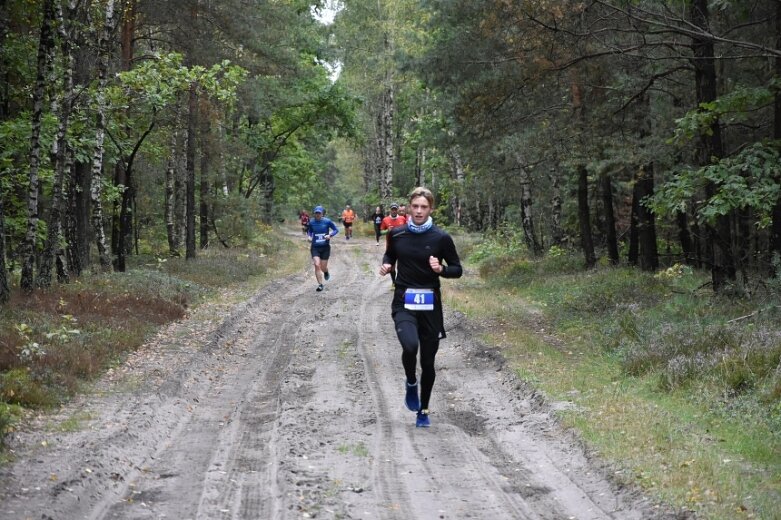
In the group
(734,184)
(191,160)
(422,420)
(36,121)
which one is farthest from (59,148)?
(734,184)

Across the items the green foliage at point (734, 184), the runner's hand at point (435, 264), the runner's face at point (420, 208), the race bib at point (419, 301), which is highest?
the green foliage at point (734, 184)

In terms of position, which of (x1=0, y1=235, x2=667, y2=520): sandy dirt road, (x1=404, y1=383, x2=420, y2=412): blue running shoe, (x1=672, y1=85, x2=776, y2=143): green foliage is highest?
(x1=672, y1=85, x2=776, y2=143): green foliage

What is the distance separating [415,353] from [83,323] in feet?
23.0

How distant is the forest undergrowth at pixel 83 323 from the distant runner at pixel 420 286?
3948mm

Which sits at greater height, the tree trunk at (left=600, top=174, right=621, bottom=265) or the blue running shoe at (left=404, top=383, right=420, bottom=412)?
the tree trunk at (left=600, top=174, right=621, bottom=265)

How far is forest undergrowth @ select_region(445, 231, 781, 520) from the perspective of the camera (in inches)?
265

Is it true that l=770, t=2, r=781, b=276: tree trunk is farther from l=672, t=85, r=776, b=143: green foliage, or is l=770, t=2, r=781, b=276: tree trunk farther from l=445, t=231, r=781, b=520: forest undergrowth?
l=672, t=85, r=776, b=143: green foliage

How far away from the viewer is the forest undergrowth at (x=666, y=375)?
22.1 ft

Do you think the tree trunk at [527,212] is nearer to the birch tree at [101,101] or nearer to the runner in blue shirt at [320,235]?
the runner in blue shirt at [320,235]

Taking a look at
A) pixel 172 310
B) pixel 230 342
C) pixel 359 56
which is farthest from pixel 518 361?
pixel 359 56

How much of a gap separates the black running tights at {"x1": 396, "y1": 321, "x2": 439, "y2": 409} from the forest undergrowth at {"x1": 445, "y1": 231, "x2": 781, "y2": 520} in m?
1.48

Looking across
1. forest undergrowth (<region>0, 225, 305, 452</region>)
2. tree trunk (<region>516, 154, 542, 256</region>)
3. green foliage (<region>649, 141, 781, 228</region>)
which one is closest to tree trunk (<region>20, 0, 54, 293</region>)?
forest undergrowth (<region>0, 225, 305, 452</region>)

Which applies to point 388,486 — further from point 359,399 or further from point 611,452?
point 359,399

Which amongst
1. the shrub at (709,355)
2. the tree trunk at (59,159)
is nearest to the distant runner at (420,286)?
the shrub at (709,355)
